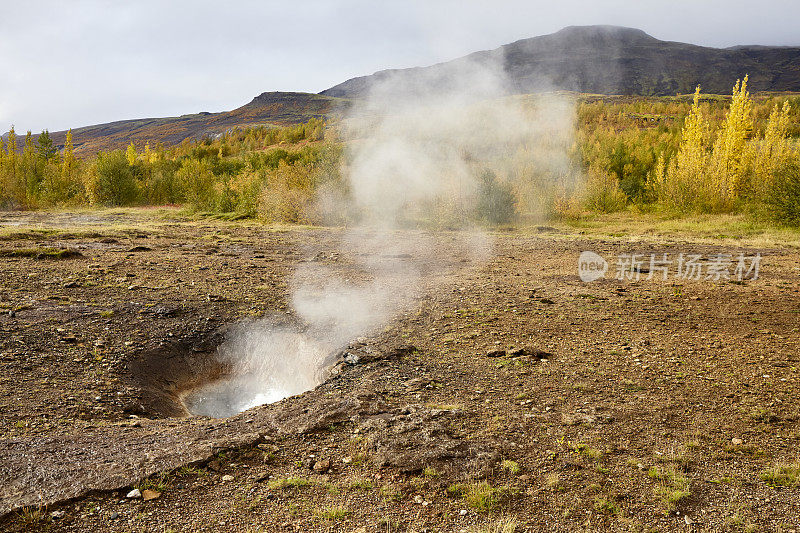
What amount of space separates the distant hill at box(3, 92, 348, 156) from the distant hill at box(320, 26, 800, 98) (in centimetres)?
5051

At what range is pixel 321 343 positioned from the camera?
235 inches

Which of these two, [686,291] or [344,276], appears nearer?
[686,291]

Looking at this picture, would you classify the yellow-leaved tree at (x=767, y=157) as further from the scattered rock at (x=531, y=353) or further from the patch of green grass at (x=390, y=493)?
the patch of green grass at (x=390, y=493)

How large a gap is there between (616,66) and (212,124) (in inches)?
2715

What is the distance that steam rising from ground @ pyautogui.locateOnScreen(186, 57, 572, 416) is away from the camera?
19.2 feet

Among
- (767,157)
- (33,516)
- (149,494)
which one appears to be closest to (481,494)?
(149,494)

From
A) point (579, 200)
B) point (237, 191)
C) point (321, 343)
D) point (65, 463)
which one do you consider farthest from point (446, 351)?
point (237, 191)

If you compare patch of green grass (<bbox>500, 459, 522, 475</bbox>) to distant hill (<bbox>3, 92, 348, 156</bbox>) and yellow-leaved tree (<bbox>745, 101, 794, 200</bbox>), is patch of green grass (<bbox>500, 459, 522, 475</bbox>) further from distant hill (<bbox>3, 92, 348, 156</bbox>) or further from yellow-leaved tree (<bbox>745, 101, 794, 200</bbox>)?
distant hill (<bbox>3, 92, 348, 156</bbox>)

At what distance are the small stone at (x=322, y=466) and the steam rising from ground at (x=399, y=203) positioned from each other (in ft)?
6.14

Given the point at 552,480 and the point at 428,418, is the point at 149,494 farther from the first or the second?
the point at 552,480

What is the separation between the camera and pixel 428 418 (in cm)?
397

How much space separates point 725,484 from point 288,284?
271 inches

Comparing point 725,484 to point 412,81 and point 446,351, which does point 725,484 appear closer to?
point 446,351

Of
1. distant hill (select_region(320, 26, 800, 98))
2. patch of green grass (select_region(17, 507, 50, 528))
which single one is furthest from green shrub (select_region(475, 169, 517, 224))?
patch of green grass (select_region(17, 507, 50, 528))
